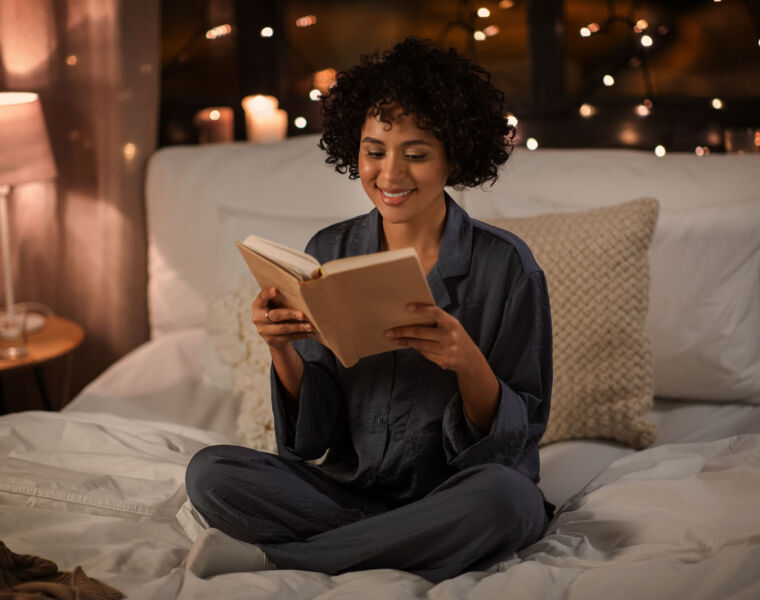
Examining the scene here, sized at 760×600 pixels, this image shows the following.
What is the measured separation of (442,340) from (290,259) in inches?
9.2

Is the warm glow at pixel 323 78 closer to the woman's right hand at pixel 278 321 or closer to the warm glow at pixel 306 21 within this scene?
the warm glow at pixel 306 21

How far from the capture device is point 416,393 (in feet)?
4.54

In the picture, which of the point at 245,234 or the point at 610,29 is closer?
the point at 245,234

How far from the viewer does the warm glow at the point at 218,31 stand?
8.88 feet

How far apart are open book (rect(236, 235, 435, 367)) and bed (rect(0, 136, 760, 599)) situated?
342 mm

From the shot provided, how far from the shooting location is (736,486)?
134 cm

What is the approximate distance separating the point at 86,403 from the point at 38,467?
1.94 feet

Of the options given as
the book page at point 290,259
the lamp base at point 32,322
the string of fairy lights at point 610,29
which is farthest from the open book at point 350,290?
the lamp base at point 32,322

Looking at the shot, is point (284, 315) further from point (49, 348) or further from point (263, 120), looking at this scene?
point (263, 120)

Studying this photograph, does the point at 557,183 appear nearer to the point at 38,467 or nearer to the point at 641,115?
the point at 641,115

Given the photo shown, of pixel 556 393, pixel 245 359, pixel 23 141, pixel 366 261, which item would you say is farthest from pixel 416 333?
pixel 23 141

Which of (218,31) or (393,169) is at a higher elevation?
(218,31)

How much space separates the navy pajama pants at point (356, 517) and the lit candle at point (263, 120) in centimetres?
145

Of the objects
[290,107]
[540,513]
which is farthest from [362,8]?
[540,513]
